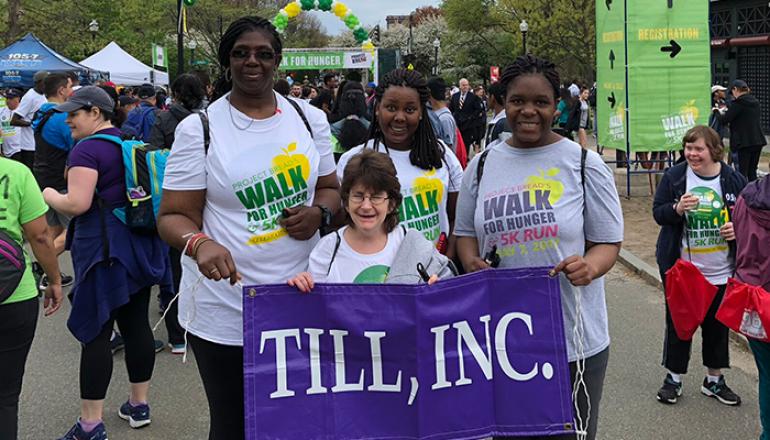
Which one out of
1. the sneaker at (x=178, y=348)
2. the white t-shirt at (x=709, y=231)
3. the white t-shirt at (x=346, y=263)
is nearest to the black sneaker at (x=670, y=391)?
the white t-shirt at (x=709, y=231)

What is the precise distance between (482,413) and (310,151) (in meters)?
1.18

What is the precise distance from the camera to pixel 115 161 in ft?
14.4

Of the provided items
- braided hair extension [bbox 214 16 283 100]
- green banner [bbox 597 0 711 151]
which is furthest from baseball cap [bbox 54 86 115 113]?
green banner [bbox 597 0 711 151]

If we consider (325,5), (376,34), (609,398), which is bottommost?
(609,398)

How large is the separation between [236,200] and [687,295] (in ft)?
10.4

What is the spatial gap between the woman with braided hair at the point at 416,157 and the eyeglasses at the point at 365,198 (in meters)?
0.57

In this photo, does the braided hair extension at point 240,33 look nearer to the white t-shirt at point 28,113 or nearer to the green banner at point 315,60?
the white t-shirt at point 28,113

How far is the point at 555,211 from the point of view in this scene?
279 cm

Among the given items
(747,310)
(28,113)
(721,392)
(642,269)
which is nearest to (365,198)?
(747,310)

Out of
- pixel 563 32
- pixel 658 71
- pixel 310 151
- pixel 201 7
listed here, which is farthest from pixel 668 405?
pixel 201 7

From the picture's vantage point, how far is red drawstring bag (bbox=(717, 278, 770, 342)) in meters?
3.40

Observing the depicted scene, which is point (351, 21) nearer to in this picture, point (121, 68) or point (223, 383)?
point (121, 68)

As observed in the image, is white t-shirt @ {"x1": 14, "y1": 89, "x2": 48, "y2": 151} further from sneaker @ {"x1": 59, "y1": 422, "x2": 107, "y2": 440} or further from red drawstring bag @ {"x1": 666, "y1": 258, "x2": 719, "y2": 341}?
red drawstring bag @ {"x1": 666, "y1": 258, "x2": 719, "y2": 341}

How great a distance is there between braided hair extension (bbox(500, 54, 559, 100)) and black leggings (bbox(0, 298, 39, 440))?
7.70 ft
